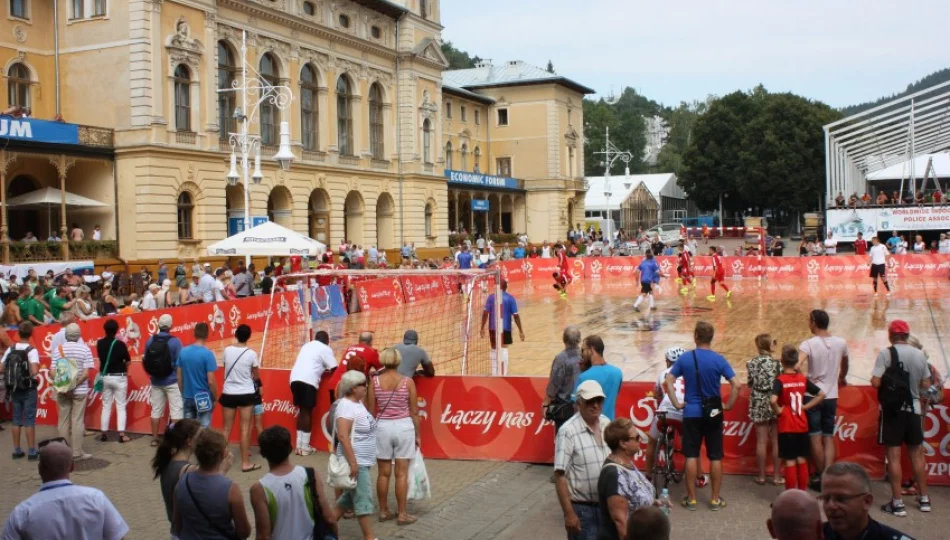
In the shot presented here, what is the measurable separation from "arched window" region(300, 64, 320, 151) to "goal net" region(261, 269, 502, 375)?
16.3 metres

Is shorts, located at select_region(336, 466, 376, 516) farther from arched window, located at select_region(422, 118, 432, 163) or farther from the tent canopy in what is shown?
arched window, located at select_region(422, 118, 432, 163)

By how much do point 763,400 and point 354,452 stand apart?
14.8 ft

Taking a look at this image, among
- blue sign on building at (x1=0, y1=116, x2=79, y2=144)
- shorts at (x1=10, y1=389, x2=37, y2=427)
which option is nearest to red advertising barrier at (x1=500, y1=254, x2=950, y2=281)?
blue sign on building at (x1=0, y1=116, x2=79, y2=144)

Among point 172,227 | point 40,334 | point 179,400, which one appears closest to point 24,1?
point 172,227

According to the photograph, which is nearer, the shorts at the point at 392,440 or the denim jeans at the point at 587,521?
the denim jeans at the point at 587,521

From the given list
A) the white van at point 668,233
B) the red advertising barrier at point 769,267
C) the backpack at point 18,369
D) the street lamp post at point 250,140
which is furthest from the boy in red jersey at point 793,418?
the white van at point 668,233

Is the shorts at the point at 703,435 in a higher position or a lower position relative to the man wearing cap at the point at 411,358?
lower

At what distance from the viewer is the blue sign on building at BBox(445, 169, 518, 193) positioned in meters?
60.0

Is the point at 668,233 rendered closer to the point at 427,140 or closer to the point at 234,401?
the point at 427,140

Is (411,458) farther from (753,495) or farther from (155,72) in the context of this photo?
(155,72)

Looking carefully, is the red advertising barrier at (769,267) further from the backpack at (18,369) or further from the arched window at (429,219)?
the backpack at (18,369)

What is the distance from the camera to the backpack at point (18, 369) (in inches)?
474

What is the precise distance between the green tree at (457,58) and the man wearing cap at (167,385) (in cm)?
12973

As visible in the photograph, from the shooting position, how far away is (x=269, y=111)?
145 feet
